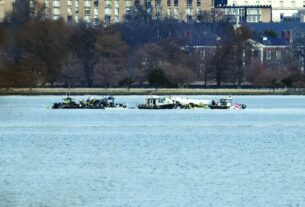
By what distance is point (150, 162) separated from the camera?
48.2 metres

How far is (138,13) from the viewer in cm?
18950

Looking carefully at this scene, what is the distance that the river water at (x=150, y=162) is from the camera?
35844mm

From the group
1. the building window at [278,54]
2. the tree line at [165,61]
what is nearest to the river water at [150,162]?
Result: the tree line at [165,61]

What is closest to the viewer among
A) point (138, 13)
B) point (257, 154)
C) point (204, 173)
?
point (204, 173)

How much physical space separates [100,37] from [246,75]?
14047mm

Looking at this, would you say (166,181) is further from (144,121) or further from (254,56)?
(254,56)

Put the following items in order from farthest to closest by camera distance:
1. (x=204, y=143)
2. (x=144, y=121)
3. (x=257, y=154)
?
(x=144, y=121) < (x=204, y=143) < (x=257, y=154)

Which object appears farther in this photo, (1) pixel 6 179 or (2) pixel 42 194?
(1) pixel 6 179

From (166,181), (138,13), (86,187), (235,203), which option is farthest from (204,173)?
(138,13)

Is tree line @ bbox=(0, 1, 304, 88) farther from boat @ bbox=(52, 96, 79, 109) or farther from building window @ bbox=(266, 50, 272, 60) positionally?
boat @ bbox=(52, 96, 79, 109)

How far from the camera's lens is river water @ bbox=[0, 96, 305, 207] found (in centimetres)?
3584

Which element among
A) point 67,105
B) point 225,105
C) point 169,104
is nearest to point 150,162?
point 67,105

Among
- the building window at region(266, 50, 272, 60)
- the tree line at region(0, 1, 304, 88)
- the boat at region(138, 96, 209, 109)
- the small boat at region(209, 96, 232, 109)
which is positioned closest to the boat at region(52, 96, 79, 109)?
the boat at region(138, 96, 209, 109)

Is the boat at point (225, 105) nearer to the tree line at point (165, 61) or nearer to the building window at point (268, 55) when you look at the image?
the tree line at point (165, 61)
